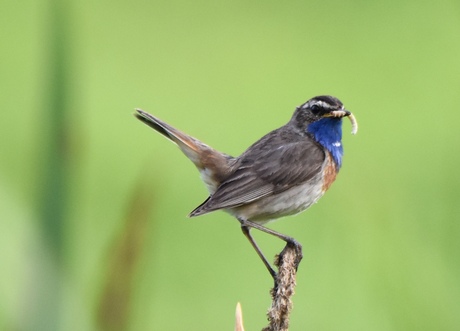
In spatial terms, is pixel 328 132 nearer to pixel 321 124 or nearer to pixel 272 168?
pixel 321 124

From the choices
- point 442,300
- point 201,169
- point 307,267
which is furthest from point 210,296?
point 442,300

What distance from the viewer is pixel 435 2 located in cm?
1638

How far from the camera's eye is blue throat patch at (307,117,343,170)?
5.11m

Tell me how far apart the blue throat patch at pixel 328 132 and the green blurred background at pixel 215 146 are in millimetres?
259

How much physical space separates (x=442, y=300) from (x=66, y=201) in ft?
6.01

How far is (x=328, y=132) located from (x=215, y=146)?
264 inches

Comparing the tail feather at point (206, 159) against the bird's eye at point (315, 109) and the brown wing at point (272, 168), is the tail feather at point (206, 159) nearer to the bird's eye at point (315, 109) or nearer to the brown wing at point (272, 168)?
the brown wing at point (272, 168)

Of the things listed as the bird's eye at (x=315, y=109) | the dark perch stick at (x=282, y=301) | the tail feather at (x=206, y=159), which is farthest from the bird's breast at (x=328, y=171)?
the dark perch stick at (x=282, y=301)

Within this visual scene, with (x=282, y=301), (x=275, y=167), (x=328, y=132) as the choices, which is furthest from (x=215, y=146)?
(x=282, y=301)

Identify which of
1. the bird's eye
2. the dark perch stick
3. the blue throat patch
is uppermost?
the bird's eye

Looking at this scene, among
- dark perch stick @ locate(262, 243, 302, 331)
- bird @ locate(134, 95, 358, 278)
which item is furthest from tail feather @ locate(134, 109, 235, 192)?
dark perch stick @ locate(262, 243, 302, 331)

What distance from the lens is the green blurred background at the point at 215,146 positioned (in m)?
1.84

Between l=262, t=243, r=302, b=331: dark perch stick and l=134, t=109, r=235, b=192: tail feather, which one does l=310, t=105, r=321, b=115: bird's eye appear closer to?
l=134, t=109, r=235, b=192: tail feather

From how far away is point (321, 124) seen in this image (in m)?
5.11
